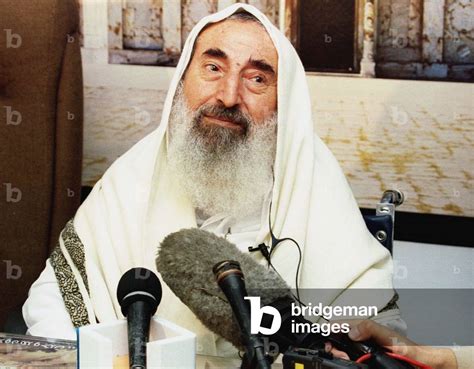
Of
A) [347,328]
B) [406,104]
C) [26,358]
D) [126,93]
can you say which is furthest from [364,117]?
[26,358]

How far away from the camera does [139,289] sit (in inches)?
62.5

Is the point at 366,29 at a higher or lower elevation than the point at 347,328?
higher

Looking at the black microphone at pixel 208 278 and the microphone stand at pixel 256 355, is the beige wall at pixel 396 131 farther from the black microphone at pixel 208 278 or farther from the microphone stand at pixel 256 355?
the microphone stand at pixel 256 355

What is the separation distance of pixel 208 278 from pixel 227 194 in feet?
1.98

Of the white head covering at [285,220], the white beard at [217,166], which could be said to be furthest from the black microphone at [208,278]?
the white beard at [217,166]

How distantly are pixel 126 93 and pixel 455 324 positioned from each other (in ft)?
4.14

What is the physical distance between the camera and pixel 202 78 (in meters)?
2.39

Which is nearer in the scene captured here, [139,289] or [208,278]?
[139,289]

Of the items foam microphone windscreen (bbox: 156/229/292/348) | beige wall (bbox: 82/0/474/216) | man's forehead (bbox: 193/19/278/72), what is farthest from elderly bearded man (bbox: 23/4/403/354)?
foam microphone windscreen (bbox: 156/229/292/348)

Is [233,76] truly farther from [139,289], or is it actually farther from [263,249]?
[139,289]

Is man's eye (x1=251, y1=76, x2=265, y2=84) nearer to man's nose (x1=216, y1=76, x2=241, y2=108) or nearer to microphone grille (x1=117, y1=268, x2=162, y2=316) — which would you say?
man's nose (x1=216, y1=76, x2=241, y2=108)

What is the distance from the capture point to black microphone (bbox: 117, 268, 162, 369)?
1462 millimetres

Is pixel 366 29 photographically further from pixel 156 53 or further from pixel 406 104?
pixel 156 53

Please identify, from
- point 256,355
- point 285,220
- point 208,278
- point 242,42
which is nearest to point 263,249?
point 285,220
